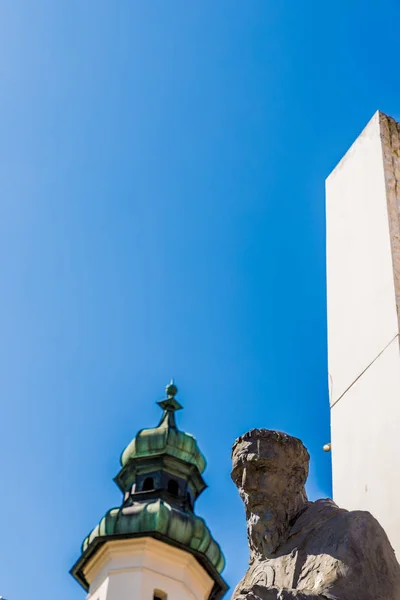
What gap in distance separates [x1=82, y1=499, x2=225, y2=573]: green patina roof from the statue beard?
36939 mm

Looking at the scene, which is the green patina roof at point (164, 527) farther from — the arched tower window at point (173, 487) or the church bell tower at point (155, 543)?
the arched tower window at point (173, 487)

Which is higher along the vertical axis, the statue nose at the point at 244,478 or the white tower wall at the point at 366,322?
the white tower wall at the point at 366,322

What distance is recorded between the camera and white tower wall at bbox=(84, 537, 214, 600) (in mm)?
38844

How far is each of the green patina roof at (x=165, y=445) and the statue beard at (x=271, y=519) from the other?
42704 millimetres

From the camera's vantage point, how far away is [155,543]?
40750 millimetres

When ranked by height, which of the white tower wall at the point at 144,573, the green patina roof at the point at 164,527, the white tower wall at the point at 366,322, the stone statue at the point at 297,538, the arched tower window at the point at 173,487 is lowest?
the stone statue at the point at 297,538

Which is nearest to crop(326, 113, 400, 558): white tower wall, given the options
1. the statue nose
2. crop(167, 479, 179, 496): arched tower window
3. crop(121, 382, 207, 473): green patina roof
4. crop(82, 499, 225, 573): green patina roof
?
the statue nose

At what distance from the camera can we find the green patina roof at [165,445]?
47344 millimetres

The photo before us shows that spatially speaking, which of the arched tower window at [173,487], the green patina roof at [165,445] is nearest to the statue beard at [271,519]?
the arched tower window at [173,487]

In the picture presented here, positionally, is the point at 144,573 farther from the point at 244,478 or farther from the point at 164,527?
the point at 244,478

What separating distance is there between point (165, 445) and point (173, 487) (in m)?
1.93

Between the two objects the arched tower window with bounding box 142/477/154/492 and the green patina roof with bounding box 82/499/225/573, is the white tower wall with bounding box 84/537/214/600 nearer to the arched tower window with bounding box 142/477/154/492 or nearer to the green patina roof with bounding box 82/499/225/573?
the green patina roof with bounding box 82/499/225/573

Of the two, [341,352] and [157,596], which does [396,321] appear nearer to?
[341,352]

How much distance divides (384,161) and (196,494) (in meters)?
42.3
